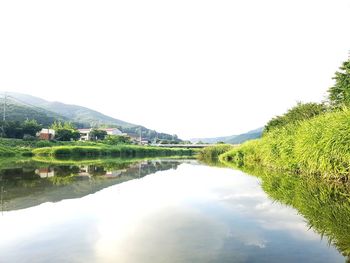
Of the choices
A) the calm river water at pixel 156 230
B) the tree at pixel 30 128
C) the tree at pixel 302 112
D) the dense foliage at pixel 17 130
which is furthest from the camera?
the tree at pixel 30 128

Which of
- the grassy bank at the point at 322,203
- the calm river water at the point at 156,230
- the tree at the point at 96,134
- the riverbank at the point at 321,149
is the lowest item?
the calm river water at the point at 156,230

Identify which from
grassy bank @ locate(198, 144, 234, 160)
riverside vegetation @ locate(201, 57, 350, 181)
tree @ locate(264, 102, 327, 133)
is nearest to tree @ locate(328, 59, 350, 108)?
riverside vegetation @ locate(201, 57, 350, 181)

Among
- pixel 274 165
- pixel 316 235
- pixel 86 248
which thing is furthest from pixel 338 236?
pixel 274 165

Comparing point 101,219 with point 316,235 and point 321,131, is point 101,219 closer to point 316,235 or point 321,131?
point 316,235

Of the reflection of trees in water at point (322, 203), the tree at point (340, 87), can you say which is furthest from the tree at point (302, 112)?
the reflection of trees in water at point (322, 203)

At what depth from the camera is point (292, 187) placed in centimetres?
1016

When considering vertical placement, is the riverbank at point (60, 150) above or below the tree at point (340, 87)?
below

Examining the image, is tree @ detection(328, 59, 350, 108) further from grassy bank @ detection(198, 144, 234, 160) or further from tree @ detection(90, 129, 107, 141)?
tree @ detection(90, 129, 107, 141)

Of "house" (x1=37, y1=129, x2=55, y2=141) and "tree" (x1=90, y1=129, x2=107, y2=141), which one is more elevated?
"tree" (x1=90, y1=129, x2=107, y2=141)

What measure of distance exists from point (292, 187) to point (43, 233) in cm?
682

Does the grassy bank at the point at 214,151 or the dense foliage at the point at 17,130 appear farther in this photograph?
the dense foliage at the point at 17,130

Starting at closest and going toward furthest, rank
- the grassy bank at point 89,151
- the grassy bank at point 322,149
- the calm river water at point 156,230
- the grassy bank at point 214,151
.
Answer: the calm river water at point 156,230
the grassy bank at point 322,149
the grassy bank at point 214,151
the grassy bank at point 89,151

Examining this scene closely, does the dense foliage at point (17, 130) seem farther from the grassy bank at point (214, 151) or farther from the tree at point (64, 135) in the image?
the grassy bank at point (214, 151)

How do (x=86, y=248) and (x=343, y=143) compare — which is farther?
(x=343, y=143)
